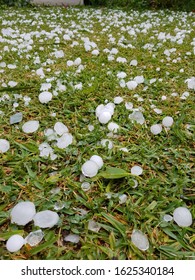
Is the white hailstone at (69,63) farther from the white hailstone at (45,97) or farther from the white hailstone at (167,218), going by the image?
the white hailstone at (167,218)

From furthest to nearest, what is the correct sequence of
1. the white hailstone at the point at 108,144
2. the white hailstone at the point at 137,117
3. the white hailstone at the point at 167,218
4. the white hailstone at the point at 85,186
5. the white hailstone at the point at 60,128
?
1. the white hailstone at the point at 137,117
2. the white hailstone at the point at 60,128
3. the white hailstone at the point at 108,144
4. the white hailstone at the point at 85,186
5. the white hailstone at the point at 167,218

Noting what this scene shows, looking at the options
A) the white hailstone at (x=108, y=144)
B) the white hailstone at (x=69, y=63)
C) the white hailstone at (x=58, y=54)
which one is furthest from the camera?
the white hailstone at (x=58, y=54)

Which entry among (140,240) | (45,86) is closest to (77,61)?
(45,86)

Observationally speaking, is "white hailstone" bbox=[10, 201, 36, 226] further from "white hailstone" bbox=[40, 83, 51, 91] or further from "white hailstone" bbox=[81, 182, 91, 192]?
"white hailstone" bbox=[40, 83, 51, 91]

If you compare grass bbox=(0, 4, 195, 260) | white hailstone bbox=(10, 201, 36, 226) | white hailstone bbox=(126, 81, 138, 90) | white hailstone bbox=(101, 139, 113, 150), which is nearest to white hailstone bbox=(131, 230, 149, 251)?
grass bbox=(0, 4, 195, 260)

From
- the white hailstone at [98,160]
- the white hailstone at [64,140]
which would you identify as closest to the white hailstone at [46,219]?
the white hailstone at [98,160]

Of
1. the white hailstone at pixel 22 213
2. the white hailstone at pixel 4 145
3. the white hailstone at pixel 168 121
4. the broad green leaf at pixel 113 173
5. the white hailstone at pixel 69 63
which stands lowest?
the white hailstone at pixel 22 213

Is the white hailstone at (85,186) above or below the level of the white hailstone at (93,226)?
above

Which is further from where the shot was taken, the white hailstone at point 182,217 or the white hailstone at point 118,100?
the white hailstone at point 118,100
